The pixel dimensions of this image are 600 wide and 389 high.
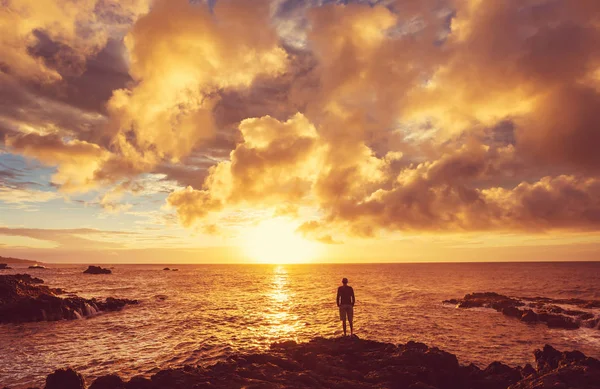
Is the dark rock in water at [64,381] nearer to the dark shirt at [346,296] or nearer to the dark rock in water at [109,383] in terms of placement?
the dark rock in water at [109,383]

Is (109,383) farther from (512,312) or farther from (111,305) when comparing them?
(512,312)

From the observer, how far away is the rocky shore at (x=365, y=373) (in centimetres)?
1288

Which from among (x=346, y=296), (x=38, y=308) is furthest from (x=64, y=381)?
(x=38, y=308)

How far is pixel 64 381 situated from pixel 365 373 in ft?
42.4

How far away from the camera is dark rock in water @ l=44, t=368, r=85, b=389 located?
13094 millimetres

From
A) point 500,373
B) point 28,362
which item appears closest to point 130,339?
point 28,362

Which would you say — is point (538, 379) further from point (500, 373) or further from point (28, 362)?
point (28, 362)

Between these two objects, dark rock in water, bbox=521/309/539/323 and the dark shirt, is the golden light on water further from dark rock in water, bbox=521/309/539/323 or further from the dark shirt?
dark rock in water, bbox=521/309/539/323

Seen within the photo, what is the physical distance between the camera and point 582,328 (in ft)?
106

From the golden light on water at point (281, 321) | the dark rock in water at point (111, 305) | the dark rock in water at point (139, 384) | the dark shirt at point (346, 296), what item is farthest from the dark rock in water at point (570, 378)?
the dark rock in water at point (111, 305)

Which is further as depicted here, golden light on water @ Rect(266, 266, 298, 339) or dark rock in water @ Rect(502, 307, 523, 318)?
dark rock in water @ Rect(502, 307, 523, 318)

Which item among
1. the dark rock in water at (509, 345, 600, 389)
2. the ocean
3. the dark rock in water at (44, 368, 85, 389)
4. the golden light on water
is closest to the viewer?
the dark rock in water at (509, 345, 600, 389)

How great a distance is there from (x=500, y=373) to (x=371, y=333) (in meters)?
13.6

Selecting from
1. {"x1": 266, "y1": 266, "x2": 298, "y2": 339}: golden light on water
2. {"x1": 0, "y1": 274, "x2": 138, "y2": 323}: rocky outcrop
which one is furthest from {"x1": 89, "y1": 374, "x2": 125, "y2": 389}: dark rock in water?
{"x1": 0, "y1": 274, "x2": 138, "y2": 323}: rocky outcrop
